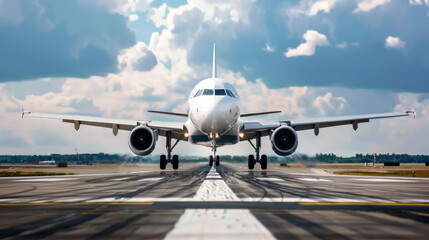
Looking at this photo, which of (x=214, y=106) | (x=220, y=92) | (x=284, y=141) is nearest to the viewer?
(x=214, y=106)

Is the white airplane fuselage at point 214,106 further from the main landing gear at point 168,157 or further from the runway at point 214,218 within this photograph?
the runway at point 214,218

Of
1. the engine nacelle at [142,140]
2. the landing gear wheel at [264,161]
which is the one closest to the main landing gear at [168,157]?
the engine nacelle at [142,140]

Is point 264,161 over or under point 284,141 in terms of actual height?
under

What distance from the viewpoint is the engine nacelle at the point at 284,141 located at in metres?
26.2

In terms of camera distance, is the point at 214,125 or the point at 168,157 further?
the point at 168,157

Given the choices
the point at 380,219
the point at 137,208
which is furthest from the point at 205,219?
the point at 380,219

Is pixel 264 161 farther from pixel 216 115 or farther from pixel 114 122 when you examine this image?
pixel 114 122

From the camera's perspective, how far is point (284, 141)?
86.5 ft

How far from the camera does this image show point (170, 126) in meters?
28.8

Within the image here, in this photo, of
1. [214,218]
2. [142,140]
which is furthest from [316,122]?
[214,218]

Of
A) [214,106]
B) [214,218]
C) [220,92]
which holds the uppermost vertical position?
[220,92]

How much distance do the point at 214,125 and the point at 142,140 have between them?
19.6ft

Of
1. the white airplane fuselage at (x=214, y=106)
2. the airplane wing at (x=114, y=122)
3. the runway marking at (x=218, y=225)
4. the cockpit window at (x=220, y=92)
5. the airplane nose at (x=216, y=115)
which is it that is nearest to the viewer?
the runway marking at (x=218, y=225)

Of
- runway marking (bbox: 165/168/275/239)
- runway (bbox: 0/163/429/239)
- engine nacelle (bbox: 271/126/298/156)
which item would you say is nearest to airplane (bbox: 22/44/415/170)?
engine nacelle (bbox: 271/126/298/156)
